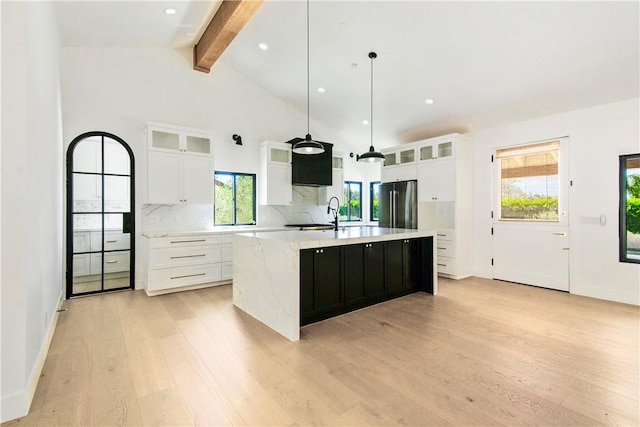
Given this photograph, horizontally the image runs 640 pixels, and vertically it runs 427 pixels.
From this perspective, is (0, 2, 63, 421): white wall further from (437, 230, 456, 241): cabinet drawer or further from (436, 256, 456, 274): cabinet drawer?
(437, 230, 456, 241): cabinet drawer

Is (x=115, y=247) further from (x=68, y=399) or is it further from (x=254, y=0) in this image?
(x=254, y=0)

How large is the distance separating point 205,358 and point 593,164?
208 inches

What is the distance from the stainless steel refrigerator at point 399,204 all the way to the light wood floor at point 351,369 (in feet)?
7.84

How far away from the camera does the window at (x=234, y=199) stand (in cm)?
Answer: 554

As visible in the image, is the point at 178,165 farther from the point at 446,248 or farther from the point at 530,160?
the point at 530,160

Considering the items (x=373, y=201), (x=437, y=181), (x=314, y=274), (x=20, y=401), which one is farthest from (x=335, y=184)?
(x=20, y=401)

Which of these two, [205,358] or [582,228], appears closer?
[205,358]

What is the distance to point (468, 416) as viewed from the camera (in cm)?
178

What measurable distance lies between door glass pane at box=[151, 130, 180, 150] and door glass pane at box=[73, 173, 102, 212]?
0.95 meters

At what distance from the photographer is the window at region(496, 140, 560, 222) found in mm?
4664

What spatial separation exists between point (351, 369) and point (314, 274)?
3.57ft

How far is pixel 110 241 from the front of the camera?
15.1 feet

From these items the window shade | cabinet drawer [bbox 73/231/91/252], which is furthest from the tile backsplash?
the window shade

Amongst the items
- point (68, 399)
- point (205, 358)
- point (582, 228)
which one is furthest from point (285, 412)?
point (582, 228)
